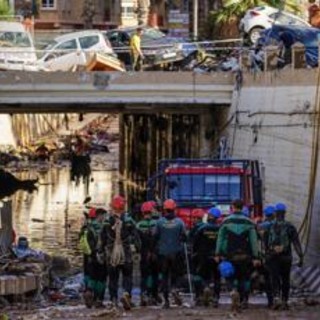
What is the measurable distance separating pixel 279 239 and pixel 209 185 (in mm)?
6441

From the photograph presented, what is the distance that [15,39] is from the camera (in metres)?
45.6

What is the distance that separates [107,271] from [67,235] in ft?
58.6

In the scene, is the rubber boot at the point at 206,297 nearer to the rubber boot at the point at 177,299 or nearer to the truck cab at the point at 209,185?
the rubber boot at the point at 177,299

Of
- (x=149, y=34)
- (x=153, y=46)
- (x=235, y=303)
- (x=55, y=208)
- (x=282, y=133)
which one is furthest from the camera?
(x=55, y=208)

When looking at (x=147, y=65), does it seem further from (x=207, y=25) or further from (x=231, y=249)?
(x=231, y=249)

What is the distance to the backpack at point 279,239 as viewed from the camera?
60.6ft

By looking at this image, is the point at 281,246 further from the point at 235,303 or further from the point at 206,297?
the point at 206,297

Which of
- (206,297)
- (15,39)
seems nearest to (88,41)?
(15,39)

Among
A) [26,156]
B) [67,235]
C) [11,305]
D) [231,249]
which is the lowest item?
[26,156]

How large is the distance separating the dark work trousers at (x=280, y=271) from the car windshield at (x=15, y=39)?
27118 millimetres

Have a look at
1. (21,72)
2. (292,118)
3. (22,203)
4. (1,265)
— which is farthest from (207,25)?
(1,265)

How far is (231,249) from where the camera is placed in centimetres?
1838

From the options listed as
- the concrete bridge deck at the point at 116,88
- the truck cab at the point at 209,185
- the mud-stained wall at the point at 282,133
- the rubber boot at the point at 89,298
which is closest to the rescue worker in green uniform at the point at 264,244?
the rubber boot at the point at 89,298

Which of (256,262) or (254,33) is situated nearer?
(256,262)
